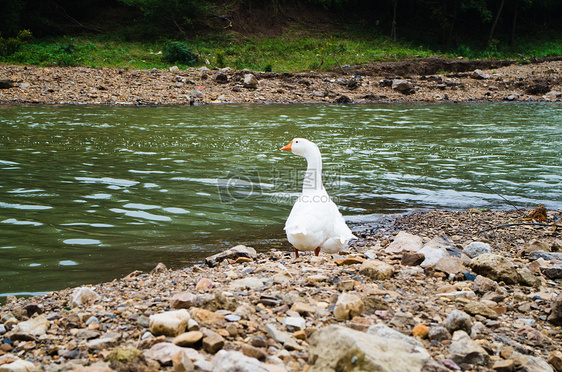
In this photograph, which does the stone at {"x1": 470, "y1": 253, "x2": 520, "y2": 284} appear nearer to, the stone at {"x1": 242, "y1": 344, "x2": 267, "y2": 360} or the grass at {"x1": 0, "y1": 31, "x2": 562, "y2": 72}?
the stone at {"x1": 242, "y1": 344, "x2": 267, "y2": 360}

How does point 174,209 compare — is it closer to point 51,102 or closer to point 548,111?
point 51,102

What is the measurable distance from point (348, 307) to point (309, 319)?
26cm

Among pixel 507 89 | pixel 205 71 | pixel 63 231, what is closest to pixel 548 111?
pixel 507 89

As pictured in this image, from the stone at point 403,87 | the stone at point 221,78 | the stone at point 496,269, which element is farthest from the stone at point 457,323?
the stone at point 403,87

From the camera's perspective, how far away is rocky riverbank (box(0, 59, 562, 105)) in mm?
18188

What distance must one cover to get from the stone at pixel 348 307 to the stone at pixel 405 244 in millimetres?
1805

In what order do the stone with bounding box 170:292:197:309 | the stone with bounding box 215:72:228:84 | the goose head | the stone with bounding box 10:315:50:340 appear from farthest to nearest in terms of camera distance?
the stone with bounding box 215:72:228:84 < the goose head < the stone with bounding box 170:292:197:309 < the stone with bounding box 10:315:50:340

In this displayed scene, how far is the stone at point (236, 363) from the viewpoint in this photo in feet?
7.11

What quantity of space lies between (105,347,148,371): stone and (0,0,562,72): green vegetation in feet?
72.3

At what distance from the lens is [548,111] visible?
18.2 meters

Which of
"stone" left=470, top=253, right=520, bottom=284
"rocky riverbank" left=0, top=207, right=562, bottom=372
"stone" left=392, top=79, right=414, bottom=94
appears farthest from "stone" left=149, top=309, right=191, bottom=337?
"stone" left=392, top=79, right=414, bottom=94

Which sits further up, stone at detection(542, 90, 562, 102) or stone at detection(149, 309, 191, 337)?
stone at detection(542, 90, 562, 102)

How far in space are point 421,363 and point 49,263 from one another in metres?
3.85

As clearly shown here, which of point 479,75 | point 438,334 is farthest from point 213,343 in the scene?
point 479,75
